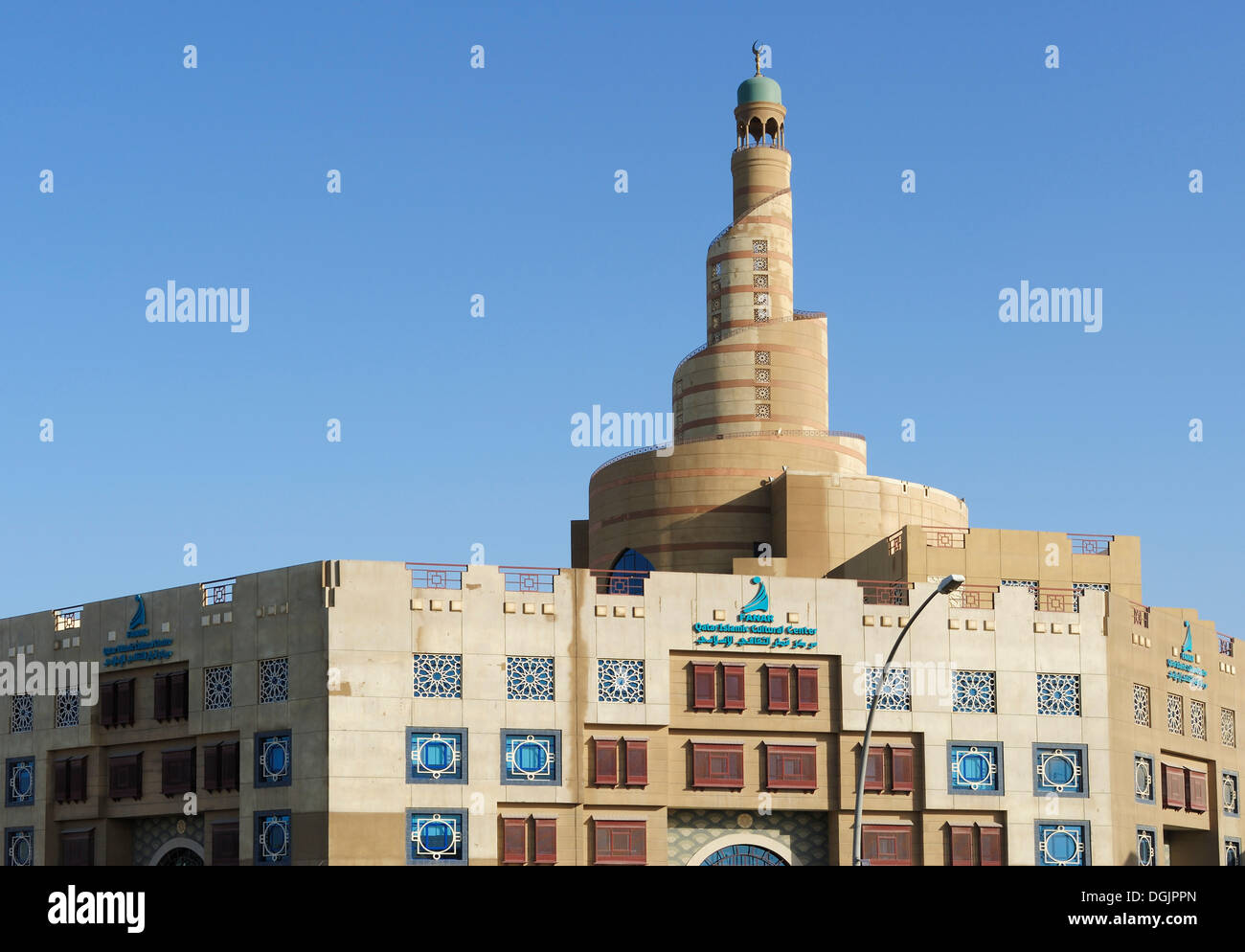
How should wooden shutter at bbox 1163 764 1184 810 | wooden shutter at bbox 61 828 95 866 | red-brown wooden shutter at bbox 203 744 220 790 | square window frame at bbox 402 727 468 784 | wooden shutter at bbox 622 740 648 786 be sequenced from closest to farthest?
square window frame at bbox 402 727 468 784, wooden shutter at bbox 622 740 648 786, red-brown wooden shutter at bbox 203 744 220 790, wooden shutter at bbox 61 828 95 866, wooden shutter at bbox 1163 764 1184 810

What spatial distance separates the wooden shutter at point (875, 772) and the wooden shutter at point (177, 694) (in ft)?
68.7

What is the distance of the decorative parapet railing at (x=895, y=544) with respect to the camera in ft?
197

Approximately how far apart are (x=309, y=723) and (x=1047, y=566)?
2823 centimetres

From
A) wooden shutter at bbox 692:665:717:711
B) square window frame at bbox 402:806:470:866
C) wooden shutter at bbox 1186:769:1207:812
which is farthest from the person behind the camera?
wooden shutter at bbox 1186:769:1207:812

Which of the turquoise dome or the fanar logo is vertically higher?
the turquoise dome

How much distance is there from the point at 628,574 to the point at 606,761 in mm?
5852

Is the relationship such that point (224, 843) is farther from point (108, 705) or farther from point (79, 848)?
point (108, 705)

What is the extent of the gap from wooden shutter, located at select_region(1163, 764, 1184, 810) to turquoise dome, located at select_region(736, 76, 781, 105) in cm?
3879

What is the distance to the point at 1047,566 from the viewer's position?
61.8 meters

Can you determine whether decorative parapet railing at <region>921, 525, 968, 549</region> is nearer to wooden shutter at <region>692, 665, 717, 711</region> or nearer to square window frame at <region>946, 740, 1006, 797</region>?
square window frame at <region>946, 740, 1006, 797</region>

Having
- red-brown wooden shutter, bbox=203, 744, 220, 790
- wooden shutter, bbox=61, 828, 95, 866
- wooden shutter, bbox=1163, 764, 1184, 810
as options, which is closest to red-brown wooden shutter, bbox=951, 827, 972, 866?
wooden shutter, bbox=1163, 764, 1184, 810

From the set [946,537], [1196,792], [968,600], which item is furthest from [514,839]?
[1196,792]

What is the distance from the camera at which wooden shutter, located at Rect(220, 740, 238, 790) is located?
50.1 m
